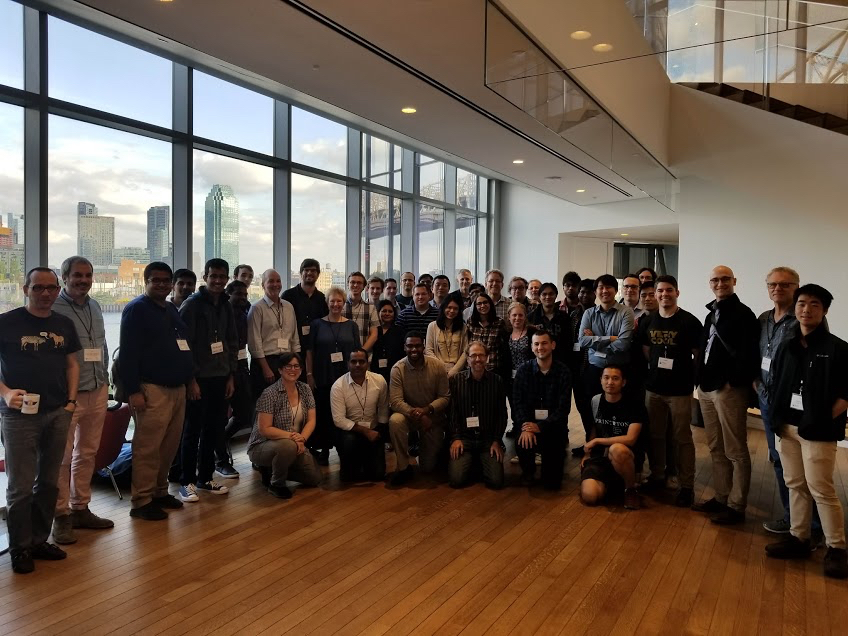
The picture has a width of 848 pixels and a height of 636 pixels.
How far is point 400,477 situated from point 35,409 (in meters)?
2.48

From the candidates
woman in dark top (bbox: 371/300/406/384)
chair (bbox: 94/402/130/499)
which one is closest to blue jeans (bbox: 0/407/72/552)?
chair (bbox: 94/402/130/499)

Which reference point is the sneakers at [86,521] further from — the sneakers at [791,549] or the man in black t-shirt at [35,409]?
the sneakers at [791,549]

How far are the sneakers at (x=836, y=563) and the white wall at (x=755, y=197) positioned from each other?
14.6 feet

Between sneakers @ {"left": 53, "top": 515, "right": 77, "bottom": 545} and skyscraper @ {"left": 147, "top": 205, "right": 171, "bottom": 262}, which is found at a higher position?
skyscraper @ {"left": 147, "top": 205, "right": 171, "bottom": 262}

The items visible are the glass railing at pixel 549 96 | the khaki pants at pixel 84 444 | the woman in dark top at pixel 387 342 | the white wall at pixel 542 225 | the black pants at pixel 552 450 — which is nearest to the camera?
the khaki pants at pixel 84 444

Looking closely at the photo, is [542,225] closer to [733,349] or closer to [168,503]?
[733,349]

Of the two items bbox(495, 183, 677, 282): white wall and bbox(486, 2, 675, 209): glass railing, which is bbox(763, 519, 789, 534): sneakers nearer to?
bbox(486, 2, 675, 209): glass railing

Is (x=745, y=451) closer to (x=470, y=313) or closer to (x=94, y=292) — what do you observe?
(x=470, y=313)

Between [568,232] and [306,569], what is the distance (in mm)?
9325

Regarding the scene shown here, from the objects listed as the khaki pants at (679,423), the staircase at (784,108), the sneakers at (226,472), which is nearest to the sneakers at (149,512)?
the sneakers at (226,472)

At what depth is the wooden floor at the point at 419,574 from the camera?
262 centimetres

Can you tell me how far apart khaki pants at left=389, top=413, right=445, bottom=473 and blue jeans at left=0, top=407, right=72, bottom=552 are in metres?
2.22

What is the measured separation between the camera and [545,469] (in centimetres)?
446

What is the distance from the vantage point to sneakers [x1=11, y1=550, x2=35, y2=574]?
300 cm
